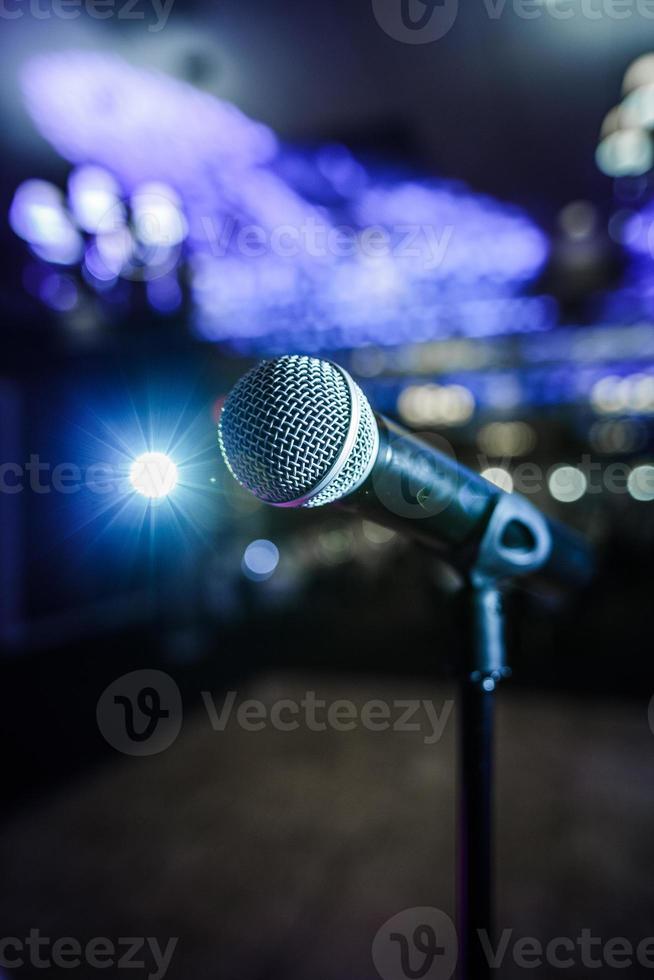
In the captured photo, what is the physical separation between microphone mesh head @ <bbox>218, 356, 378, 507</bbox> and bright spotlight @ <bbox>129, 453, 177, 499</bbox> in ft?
0.58

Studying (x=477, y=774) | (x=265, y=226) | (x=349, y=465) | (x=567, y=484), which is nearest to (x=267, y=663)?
(x=265, y=226)

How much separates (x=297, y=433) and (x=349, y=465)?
0.08 meters

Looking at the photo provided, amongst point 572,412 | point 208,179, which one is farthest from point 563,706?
point 572,412

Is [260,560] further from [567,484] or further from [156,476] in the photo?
[567,484]

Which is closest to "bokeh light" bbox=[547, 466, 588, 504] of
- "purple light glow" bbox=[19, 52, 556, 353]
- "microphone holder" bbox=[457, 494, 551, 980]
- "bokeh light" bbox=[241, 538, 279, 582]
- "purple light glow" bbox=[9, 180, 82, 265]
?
"purple light glow" bbox=[19, 52, 556, 353]

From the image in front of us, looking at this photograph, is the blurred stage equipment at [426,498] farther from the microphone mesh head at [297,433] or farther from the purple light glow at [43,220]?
the purple light glow at [43,220]

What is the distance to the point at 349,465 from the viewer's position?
2.35 feet

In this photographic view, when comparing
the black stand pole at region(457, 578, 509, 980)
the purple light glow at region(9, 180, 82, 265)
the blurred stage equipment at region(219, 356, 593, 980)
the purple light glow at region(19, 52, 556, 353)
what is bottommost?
the black stand pole at region(457, 578, 509, 980)

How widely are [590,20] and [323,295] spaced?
2.70 m

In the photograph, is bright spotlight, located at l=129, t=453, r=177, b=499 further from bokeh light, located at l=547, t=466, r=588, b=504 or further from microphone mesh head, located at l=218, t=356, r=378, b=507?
bokeh light, located at l=547, t=466, r=588, b=504

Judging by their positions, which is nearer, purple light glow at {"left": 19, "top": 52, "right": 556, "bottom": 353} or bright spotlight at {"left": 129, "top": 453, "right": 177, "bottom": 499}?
bright spotlight at {"left": 129, "top": 453, "right": 177, "bottom": 499}

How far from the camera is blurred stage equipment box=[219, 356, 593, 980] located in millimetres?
700

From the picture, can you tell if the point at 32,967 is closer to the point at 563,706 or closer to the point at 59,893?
the point at 59,893

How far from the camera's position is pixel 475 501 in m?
0.88
